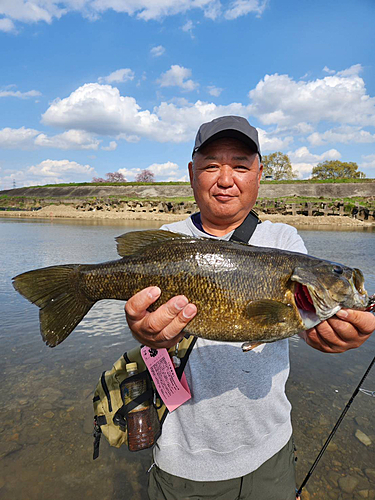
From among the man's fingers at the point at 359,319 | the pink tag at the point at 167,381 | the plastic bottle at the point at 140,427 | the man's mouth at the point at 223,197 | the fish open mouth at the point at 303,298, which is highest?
the man's mouth at the point at 223,197

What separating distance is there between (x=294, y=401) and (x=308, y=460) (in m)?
1.03

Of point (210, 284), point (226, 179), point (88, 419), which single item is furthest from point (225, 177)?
point (88, 419)

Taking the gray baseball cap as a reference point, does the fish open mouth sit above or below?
below

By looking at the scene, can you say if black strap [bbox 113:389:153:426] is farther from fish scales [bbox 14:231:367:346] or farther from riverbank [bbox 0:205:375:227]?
riverbank [bbox 0:205:375:227]

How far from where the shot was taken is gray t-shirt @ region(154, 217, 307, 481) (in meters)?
2.43

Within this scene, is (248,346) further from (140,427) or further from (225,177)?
(225,177)

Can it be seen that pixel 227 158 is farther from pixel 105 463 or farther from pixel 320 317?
pixel 105 463

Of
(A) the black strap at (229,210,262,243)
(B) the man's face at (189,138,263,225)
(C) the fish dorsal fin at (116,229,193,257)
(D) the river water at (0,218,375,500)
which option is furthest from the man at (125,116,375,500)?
(D) the river water at (0,218,375,500)

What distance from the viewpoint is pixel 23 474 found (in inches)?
145

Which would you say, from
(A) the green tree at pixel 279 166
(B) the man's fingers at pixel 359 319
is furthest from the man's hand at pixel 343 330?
(A) the green tree at pixel 279 166

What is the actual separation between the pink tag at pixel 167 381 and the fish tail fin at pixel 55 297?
0.73 m

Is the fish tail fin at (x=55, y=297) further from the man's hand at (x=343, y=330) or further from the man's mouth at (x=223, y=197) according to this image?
the man's hand at (x=343, y=330)

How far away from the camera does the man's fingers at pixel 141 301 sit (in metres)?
2.24

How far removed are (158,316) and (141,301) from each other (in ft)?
0.54
